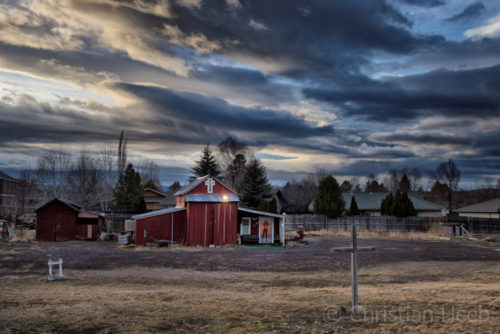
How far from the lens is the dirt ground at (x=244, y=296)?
7.64 m

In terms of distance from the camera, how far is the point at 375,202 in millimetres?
63188

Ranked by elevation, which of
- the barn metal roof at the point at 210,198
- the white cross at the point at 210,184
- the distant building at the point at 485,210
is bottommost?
the distant building at the point at 485,210

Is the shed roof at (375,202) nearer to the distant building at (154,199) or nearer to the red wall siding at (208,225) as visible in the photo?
the distant building at (154,199)

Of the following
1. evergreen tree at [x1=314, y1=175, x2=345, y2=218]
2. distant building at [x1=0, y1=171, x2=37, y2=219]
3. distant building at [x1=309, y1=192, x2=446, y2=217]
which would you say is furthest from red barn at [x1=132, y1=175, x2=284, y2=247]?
distant building at [x1=0, y1=171, x2=37, y2=219]

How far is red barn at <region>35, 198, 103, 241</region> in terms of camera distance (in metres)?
34.2

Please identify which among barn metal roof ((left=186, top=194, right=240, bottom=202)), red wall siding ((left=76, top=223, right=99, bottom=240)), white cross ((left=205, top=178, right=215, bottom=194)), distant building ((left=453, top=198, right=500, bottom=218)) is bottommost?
red wall siding ((left=76, top=223, right=99, bottom=240))

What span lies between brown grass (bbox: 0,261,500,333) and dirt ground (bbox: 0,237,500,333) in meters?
0.02

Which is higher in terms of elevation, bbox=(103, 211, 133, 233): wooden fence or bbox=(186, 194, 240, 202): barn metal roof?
bbox=(186, 194, 240, 202): barn metal roof

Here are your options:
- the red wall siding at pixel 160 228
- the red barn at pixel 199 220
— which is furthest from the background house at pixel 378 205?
the red wall siding at pixel 160 228

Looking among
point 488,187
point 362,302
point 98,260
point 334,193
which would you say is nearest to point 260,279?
point 362,302

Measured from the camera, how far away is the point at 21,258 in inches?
856

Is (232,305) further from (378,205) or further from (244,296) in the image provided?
(378,205)

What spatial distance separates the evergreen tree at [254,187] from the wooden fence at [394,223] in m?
5.34

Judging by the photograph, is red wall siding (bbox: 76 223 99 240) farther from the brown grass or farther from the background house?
the background house
